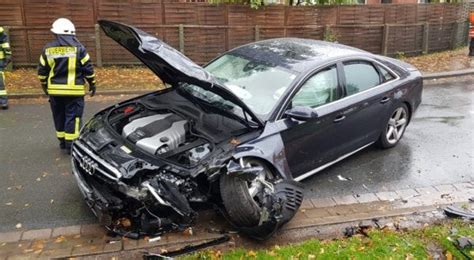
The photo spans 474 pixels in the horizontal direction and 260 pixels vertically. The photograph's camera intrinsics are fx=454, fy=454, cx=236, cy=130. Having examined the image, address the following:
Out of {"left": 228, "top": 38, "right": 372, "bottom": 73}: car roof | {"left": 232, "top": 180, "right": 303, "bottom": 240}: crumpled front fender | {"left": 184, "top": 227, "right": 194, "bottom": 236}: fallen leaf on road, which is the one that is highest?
{"left": 228, "top": 38, "right": 372, "bottom": 73}: car roof

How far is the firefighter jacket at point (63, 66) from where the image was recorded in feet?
19.2

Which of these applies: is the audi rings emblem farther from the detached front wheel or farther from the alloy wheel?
the alloy wheel

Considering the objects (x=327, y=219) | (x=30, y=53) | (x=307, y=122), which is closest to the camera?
(x=327, y=219)

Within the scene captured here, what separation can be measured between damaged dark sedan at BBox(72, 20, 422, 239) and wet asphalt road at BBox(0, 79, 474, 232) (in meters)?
0.37

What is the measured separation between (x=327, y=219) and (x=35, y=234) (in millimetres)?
2756

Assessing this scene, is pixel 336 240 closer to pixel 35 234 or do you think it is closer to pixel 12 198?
pixel 35 234

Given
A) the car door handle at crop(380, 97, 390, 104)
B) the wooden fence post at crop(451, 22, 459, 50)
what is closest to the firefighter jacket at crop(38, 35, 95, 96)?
the car door handle at crop(380, 97, 390, 104)

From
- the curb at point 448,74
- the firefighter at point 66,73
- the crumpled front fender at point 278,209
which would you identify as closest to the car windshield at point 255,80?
the crumpled front fender at point 278,209

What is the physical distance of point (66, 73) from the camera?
5.90m

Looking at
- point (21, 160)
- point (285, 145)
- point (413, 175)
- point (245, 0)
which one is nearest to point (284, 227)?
point (285, 145)

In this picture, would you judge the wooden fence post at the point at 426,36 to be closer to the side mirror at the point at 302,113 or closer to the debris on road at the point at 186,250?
the side mirror at the point at 302,113

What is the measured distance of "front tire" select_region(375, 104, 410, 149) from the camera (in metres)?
6.23

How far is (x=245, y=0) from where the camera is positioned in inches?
506

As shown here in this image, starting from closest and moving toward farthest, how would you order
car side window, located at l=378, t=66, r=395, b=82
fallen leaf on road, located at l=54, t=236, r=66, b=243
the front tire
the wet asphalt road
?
fallen leaf on road, located at l=54, t=236, r=66, b=243 < the wet asphalt road < car side window, located at l=378, t=66, r=395, b=82 < the front tire
